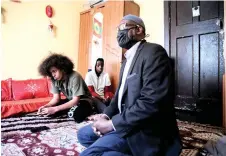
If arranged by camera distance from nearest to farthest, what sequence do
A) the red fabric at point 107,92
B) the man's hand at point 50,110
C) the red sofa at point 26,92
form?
the man's hand at point 50,110, the red sofa at point 26,92, the red fabric at point 107,92

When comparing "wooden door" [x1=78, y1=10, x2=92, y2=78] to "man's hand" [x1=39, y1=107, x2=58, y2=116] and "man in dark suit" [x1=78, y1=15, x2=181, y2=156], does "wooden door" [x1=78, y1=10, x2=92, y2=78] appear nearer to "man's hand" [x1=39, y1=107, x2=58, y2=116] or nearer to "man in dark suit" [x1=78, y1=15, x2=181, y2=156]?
"man's hand" [x1=39, y1=107, x2=58, y2=116]

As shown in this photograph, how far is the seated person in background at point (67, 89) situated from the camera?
213 centimetres

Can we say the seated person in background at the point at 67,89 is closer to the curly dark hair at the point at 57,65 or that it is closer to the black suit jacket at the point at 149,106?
the curly dark hair at the point at 57,65

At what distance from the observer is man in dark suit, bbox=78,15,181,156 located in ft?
2.67

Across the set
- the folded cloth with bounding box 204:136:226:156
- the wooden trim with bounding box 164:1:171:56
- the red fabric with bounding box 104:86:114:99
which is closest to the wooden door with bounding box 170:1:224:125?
the wooden trim with bounding box 164:1:171:56

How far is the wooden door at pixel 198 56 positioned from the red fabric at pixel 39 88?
2098 mm

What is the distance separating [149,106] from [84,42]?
3491 millimetres

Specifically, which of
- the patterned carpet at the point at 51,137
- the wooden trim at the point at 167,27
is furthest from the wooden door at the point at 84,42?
the patterned carpet at the point at 51,137

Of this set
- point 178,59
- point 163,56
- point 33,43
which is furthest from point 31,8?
point 163,56

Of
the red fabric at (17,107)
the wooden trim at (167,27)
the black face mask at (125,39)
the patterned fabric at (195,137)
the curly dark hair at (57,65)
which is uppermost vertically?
the wooden trim at (167,27)

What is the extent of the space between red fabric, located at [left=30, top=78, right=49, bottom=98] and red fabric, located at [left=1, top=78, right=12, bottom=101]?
0.32m

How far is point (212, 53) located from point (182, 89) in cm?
61

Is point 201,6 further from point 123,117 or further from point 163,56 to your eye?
point 123,117

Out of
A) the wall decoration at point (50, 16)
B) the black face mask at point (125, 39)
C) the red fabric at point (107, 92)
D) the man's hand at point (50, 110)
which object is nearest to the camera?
the black face mask at point (125, 39)
